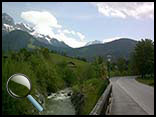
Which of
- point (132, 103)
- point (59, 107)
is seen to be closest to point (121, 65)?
point (59, 107)

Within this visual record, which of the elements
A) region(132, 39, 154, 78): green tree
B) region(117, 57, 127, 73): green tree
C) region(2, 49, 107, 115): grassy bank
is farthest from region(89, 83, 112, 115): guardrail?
region(117, 57, 127, 73): green tree

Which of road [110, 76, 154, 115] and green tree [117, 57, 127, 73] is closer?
road [110, 76, 154, 115]

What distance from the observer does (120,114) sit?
12742 millimetres

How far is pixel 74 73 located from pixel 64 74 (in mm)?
3249

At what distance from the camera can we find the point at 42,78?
5284 cm

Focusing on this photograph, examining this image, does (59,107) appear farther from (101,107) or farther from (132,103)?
(101,107)

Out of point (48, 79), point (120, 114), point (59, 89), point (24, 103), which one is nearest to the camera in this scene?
point (120, 114)

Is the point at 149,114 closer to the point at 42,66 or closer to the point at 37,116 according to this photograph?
the point at 37,116

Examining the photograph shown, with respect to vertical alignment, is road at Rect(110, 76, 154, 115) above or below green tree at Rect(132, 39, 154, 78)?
below

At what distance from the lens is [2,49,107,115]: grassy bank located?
17328 mm

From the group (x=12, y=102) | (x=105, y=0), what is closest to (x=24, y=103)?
(x=12, y=102)

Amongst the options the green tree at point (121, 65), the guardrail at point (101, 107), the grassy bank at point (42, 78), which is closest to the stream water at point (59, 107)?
the grassy bank at point (42, 78)

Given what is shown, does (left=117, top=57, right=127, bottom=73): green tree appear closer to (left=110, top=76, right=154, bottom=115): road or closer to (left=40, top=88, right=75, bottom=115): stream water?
(left=40, top=88, right=75, bottom=115): stream water

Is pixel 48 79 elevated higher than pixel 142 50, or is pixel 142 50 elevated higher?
pixel 142 50
